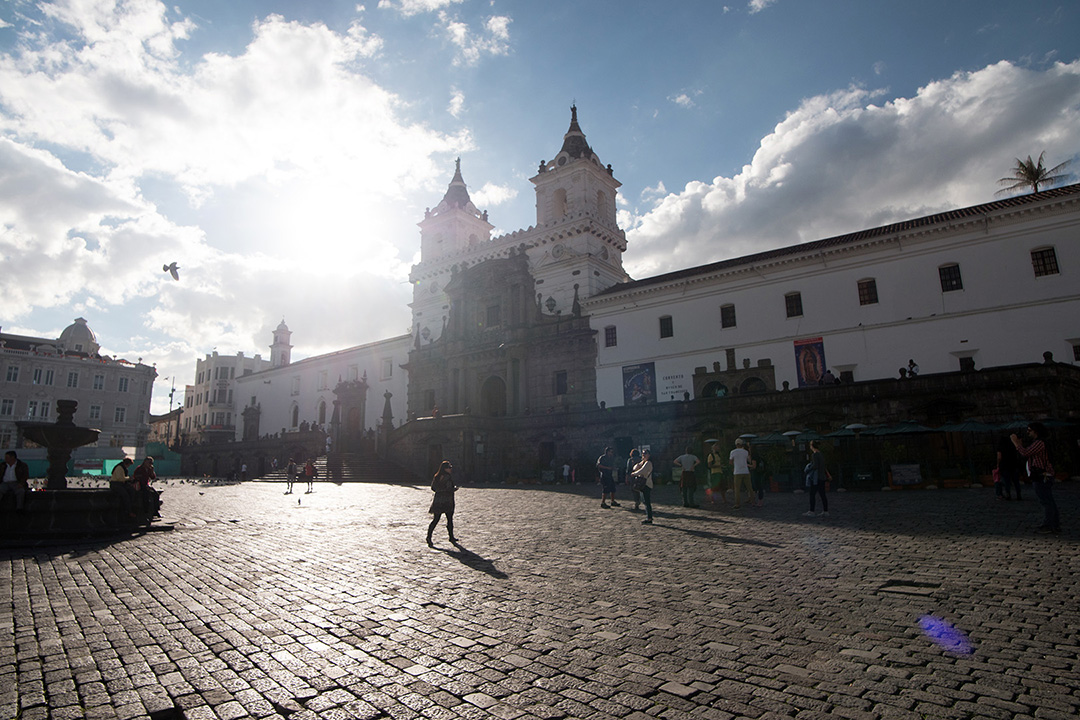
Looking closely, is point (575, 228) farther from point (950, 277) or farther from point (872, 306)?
point (950, 277)

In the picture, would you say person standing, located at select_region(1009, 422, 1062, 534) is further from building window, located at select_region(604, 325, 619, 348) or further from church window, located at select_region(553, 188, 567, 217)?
church window, located at select_region(553, 188, 567, 217)

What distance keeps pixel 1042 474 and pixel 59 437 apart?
21.2m

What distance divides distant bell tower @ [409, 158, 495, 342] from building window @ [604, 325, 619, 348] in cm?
1588

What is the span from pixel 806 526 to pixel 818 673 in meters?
8.30

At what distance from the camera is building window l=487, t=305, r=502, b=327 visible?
44.5 meters

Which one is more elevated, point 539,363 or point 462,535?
point 539,363

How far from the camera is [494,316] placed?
147 feet

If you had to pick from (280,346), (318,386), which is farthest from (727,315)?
(280,346)

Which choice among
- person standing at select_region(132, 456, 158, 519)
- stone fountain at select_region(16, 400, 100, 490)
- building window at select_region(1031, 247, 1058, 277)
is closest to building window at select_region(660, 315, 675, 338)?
building window at select_region(1031, 247, 1058, 277)

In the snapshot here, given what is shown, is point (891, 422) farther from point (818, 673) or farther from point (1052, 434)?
point (818, 673)

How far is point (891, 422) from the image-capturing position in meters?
23.5

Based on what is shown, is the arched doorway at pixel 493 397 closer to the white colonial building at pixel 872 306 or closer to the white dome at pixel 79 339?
the white colonial building at pixel 872 306

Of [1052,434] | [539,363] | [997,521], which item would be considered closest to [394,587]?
[997,521]

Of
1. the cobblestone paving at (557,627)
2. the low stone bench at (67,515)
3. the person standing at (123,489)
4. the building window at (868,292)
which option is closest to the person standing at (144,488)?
the low stone bench at (67,515)
